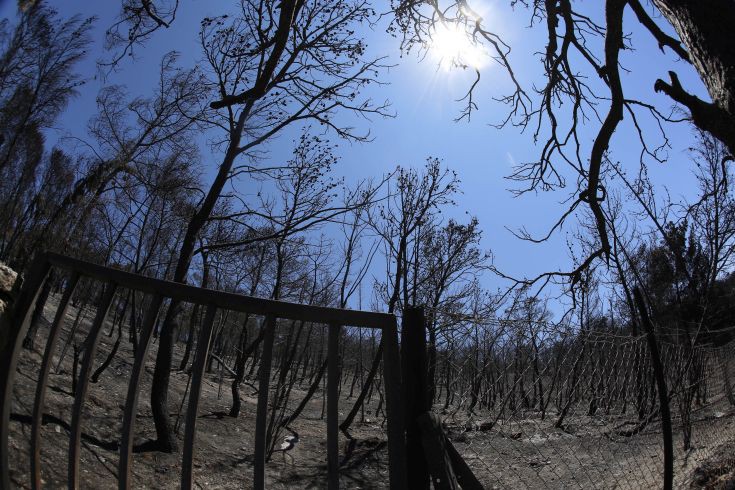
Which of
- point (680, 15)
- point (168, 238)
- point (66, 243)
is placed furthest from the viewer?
point (168, 238)

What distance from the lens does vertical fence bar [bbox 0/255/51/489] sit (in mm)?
1793

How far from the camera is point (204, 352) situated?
4.63 ft

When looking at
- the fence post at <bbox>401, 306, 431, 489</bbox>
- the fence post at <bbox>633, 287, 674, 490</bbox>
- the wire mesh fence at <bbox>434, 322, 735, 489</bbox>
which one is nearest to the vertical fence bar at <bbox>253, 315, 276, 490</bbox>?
the fence post at <bbox>401, 306, 431, 489</bbox>

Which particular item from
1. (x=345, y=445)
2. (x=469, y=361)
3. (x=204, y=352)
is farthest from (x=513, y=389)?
(x=345, y=445)

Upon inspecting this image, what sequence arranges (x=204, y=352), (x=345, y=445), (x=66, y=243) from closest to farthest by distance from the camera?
(x=204, y=352) < (x=66, y=243) < (x=345, y=445)

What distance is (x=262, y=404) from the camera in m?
1.39

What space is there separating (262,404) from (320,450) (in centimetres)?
887

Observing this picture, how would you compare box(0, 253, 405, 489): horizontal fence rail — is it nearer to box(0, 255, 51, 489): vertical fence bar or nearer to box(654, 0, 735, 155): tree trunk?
box(0, 255, 51, 489): vertical fence bar

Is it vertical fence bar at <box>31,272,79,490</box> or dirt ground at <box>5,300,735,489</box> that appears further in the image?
dirt ground at <box>5,300,735,489</box>

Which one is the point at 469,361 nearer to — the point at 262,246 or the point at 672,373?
the point at 672,373

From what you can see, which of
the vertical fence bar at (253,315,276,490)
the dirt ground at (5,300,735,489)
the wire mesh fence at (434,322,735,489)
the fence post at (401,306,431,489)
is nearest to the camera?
the vertical fence bar at (253,315,276,490)

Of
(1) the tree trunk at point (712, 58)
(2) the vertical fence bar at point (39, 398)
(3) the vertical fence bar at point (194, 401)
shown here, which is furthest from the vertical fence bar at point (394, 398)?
(1) the tree trunk at point (712, 58)

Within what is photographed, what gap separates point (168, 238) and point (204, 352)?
16573 millimetres

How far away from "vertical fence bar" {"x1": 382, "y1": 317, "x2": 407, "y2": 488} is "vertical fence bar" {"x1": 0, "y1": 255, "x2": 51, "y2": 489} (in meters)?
1.34
